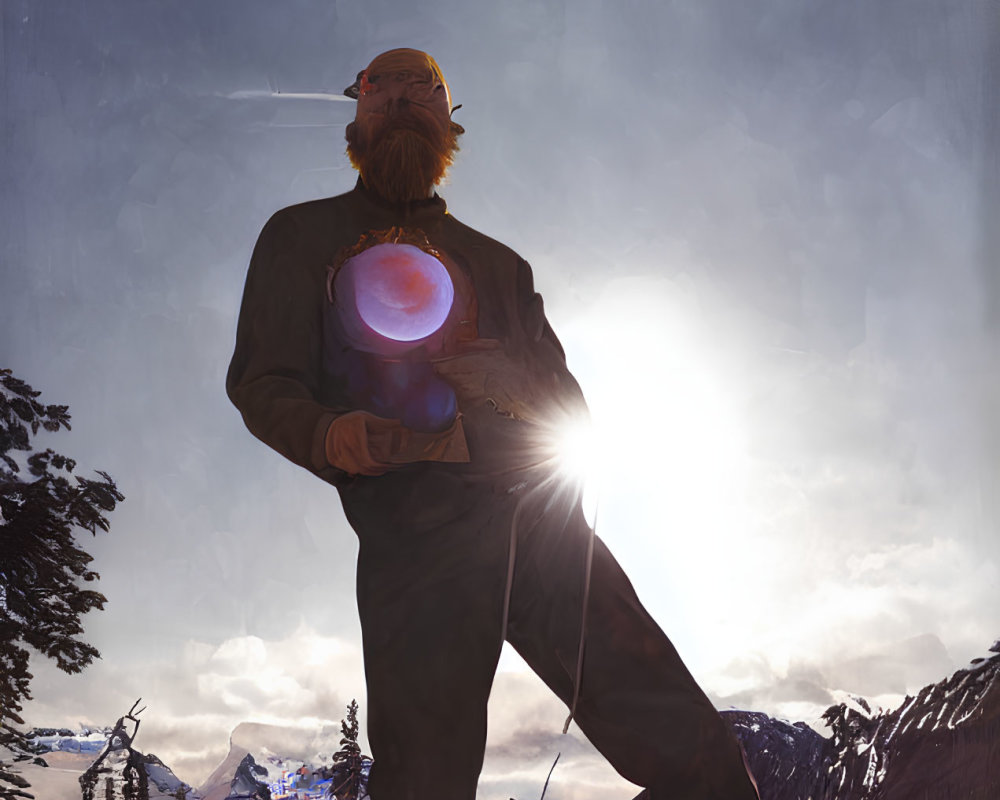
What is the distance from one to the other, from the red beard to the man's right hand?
50cm

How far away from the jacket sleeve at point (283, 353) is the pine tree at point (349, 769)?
55.3 inches

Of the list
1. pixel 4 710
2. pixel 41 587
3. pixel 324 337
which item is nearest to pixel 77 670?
pixel 4 710

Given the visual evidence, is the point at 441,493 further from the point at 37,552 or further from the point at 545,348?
the point at 37,552

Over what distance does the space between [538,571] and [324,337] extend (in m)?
0.53

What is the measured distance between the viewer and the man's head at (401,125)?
1547 millimetres

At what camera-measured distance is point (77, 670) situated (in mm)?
3680

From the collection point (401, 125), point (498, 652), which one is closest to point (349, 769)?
point (498, 652)

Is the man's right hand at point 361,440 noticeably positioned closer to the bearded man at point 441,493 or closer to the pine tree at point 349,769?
the bearded man at point 441,493

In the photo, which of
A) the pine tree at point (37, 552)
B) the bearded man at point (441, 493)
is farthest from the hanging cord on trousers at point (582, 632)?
the pine tree at point (37, 552)

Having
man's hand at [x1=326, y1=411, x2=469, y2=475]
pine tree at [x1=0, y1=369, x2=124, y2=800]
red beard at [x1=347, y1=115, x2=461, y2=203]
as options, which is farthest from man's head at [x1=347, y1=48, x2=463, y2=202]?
pine tree at [x1=0, y1=369, x2=124, y2=800]

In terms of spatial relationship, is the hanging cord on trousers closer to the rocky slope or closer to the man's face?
the rocky slope

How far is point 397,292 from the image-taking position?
1391 millimetres

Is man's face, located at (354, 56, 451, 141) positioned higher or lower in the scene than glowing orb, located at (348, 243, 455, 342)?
higher

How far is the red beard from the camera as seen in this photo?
1546 millimetres
